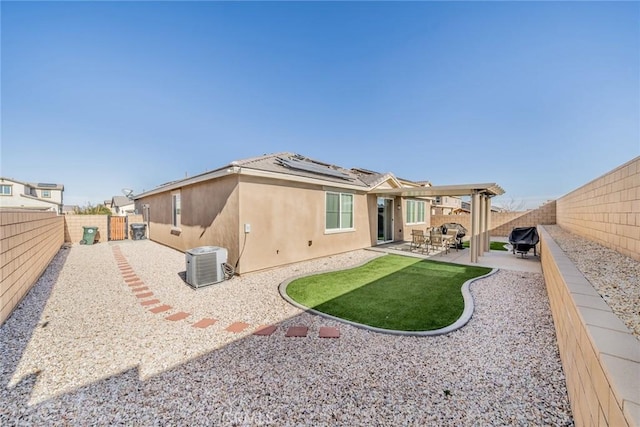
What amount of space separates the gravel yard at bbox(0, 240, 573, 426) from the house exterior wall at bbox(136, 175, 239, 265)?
310 cm

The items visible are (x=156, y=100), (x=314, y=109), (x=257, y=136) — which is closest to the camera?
(x=156, y=100)

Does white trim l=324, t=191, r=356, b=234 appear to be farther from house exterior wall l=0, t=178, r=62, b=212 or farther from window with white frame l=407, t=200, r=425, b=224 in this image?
house exterior wall l=0, t=178, r=62, b=212

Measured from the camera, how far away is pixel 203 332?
4.30m

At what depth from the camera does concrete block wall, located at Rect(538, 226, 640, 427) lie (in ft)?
4.22

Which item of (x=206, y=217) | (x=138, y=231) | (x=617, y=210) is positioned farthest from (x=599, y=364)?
(x=138, y=231)

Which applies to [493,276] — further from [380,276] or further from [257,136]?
[257,136]

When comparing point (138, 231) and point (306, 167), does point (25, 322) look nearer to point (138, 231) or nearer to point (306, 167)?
point (306, 167)

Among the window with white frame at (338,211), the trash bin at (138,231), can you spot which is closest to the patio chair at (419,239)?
the window with white frame at (338,211)

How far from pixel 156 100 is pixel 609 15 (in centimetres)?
1690

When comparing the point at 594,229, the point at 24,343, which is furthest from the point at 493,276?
the point at 24,343

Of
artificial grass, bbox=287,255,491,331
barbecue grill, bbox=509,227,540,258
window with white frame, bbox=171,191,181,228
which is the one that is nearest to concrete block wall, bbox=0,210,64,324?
window with white frame, bbox=171,191,181,228

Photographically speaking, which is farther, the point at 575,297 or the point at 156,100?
the point at 156,100

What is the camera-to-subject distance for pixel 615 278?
126 inches

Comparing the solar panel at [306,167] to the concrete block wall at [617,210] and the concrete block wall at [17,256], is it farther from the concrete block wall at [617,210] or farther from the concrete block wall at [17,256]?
the concrete block wall at [617,210]
